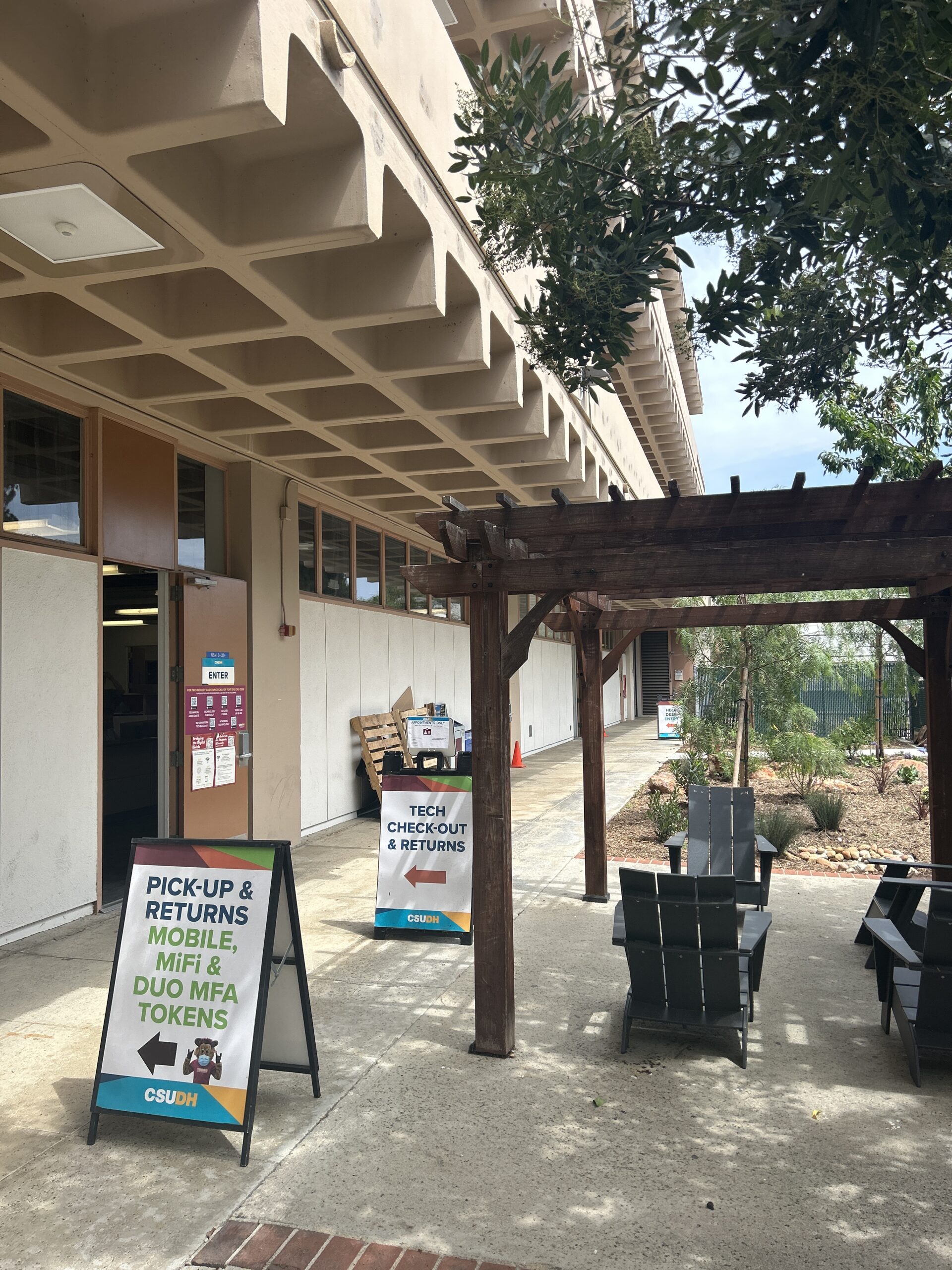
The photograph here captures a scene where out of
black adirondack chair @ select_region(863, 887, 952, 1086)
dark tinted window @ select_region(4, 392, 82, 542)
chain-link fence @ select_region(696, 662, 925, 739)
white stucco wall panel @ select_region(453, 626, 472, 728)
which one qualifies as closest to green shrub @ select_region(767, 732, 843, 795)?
chain-link fence @ select_region(696, 662, 925, 739)

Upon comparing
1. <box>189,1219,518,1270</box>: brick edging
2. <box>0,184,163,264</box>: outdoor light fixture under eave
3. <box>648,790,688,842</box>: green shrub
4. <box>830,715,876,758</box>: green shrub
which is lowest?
<box>189,1219,518,1270</box>: brick edging

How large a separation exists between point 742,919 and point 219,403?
6032mm

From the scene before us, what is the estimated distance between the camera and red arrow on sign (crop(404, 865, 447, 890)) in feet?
21.7

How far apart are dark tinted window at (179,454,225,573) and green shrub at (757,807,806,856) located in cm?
612

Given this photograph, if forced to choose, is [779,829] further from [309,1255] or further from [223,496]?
[309,1255]

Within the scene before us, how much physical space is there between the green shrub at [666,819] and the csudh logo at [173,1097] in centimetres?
647

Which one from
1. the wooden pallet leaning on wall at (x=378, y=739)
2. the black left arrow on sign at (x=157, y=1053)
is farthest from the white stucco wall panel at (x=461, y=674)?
the black left arrow on sign at (x=157, y=1053)

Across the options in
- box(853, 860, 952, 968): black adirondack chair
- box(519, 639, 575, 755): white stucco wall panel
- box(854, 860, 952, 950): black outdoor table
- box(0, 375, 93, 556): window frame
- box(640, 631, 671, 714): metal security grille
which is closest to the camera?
box(853, 860, 952, 968): black adirondack chair

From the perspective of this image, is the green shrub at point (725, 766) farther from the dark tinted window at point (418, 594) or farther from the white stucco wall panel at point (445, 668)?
the dark tinted window at point (418, 594)

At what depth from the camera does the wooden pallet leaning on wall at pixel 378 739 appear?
11.7 meters

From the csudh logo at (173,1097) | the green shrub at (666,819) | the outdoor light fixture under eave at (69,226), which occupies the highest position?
the outdoor light fixture under eave at (69,226)

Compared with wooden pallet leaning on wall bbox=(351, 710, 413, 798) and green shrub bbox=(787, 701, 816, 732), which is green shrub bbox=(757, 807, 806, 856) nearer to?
wooden pallet leaning on wall bbox=(351, 710, 413, 798)

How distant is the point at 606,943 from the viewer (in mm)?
6375

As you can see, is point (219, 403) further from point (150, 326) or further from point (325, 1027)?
point (325, 1027)
